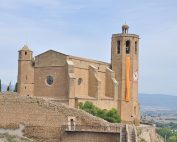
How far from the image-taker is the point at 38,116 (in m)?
34.6

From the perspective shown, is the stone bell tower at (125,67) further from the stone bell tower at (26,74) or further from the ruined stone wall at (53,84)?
the stone bell tower at (26,74)

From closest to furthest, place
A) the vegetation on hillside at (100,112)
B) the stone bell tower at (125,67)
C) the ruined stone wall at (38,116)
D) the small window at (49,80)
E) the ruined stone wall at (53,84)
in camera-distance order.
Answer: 1. the ruined stone wall at (38,116)
2. the vegetation on hillside at (100,112)
3. the ruined stone wall at (53,84)
4. the small window at (49,80)
5. the stone bell tower at (125,67)

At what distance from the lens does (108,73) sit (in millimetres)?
53125

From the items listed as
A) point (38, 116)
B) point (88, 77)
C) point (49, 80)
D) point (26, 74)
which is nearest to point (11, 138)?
point (38, 116)

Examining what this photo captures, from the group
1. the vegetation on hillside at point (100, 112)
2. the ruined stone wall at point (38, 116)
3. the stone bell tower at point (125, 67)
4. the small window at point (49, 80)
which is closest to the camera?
the ruined stone wall at point (38, 116)

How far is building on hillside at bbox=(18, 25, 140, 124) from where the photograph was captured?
1933 inches

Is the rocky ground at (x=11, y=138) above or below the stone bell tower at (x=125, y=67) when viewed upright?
below

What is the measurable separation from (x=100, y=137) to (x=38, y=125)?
4259 millimetres

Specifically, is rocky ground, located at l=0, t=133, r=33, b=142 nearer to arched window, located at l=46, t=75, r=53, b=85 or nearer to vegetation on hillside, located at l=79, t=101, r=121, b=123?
vegetation on hillside, located at l=79, t=101, r=121, b=123

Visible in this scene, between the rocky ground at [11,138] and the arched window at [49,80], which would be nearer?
the rocky ground at [11,138]

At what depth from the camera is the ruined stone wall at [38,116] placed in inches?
1347

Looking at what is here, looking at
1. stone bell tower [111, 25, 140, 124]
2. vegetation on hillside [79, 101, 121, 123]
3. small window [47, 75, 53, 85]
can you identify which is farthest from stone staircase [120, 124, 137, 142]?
stone bell tower [111, 25, 140, 124]

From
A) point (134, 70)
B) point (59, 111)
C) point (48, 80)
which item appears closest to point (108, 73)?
point (134, 70)

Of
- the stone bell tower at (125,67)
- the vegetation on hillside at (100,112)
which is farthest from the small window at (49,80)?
the stone bell tower at (125,67)
